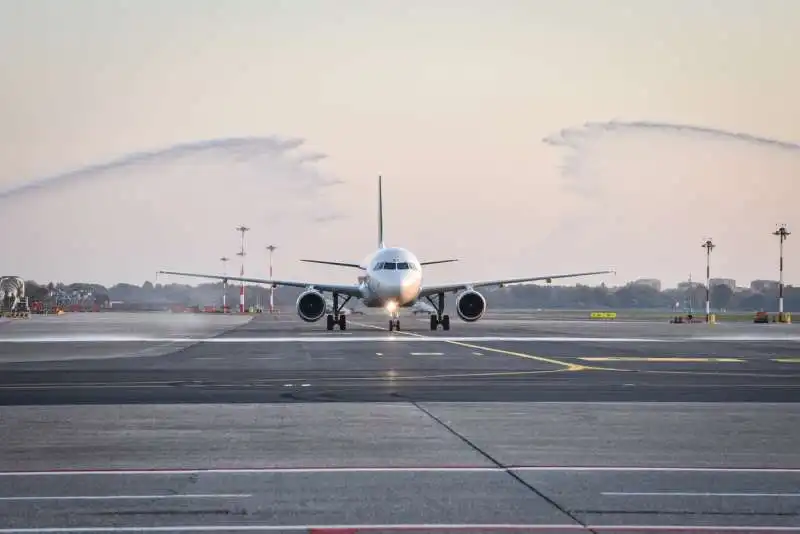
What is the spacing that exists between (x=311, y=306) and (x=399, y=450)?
165ft

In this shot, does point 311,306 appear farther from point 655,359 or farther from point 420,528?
point 420,528

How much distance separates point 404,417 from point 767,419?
5.57m

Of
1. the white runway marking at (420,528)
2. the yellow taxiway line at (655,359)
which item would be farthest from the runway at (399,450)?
the yellow taxiway line at (655,359)

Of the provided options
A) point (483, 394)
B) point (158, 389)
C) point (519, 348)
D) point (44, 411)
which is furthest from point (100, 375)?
point (519, 348)

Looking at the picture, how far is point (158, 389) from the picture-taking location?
21625 millimetres

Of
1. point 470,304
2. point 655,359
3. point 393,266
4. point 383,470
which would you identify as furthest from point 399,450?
point 470,304

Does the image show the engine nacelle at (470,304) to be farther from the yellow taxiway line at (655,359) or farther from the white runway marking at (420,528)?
the white runway marking at (420,528)

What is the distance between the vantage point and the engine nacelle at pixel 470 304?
212ft

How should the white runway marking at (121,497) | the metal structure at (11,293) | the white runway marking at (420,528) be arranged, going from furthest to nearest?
1. the metal structure at (11,293)
2. the white runway marking at (121,497)
3. the white runway marking at (420,528)

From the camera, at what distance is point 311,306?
62.8 metres

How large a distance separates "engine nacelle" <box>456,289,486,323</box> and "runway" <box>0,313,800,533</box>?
37360 mm

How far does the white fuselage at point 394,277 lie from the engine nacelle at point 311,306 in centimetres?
296

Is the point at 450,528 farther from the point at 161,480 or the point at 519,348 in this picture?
the point at 519,348

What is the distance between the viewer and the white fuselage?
5988cm
